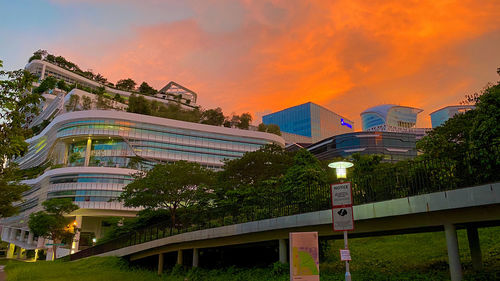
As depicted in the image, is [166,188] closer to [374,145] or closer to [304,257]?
[304,257]

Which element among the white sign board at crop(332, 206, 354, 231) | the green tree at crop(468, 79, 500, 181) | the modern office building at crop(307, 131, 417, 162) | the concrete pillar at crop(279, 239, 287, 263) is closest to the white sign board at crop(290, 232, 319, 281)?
the white sign board at crop(332, 206, 354, 231)

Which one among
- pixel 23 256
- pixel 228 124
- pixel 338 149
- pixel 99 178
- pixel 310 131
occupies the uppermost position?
pixel 310 131

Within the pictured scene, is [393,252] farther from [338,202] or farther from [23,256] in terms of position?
[23,256]

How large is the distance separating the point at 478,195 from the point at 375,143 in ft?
302

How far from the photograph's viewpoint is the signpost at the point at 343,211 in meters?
11.9

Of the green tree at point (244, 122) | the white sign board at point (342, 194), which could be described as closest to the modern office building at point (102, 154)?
the green tree at point (244, 122)

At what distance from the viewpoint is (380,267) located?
17.4m

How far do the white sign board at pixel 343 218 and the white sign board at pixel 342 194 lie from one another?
0.60 ft

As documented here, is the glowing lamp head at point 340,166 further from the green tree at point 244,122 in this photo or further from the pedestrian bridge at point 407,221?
the green tree at point 244,122

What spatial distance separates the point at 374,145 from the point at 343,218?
9207 cm

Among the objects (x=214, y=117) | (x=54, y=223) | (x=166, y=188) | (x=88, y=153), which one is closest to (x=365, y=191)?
(x=166, y=188)

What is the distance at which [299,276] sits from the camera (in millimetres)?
11727

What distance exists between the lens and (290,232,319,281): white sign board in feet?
38.5

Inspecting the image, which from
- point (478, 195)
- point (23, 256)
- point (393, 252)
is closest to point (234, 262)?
point (393, 252)
